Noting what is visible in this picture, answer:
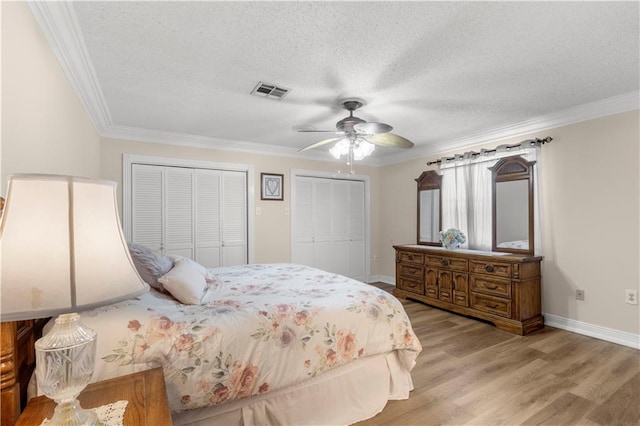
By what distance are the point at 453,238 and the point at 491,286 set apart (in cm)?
84

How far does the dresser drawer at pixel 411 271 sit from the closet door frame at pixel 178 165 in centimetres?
229

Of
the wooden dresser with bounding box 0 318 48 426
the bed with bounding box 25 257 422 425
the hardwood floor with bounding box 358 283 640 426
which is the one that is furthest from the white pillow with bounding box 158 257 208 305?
the hardwood floor with bounding box 358 283 640 426

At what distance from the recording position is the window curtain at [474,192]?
365 centimetres

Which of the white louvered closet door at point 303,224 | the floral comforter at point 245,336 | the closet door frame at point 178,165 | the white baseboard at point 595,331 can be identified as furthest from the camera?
the white louvered closet door at point 303,224

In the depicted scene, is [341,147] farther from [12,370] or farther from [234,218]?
[12,370]

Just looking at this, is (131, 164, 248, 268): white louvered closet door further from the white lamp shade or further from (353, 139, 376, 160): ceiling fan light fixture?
the white lamp shade

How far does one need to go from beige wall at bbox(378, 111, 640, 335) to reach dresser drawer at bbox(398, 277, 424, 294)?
1447 millimetres

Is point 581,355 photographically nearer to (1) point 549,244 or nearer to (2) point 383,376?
(1) point 549,244

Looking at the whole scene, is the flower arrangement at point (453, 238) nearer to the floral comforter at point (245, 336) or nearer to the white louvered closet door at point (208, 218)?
the floral comforter at point (245, 336)

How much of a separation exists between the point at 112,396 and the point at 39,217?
0.78 meters

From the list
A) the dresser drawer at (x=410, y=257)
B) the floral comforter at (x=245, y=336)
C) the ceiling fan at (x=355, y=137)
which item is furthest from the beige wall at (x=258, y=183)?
the floral comforter at (x=245, y=336)

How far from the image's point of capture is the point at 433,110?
3.25 metres

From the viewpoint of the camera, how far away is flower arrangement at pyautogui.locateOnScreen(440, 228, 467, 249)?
4168 mm

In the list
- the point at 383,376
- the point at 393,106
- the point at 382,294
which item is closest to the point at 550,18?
the point at 393,106
